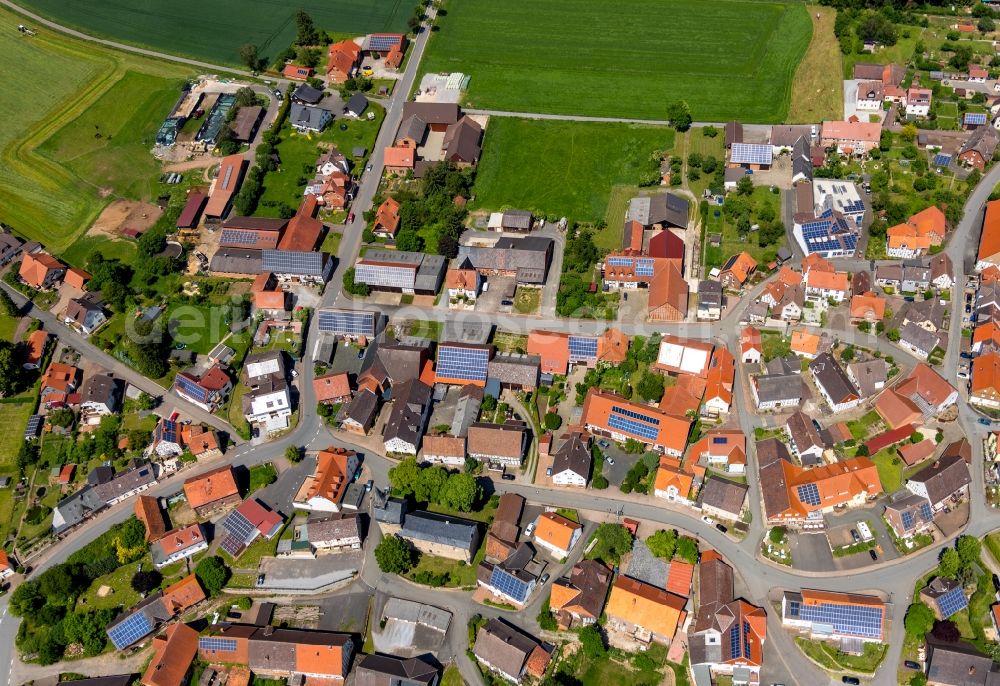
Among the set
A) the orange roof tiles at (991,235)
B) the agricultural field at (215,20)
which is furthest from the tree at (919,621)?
the agricultural field at (215,20)

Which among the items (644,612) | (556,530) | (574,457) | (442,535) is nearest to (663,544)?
(644,612)

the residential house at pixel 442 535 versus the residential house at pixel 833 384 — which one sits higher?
the residential house at pixel 833 384

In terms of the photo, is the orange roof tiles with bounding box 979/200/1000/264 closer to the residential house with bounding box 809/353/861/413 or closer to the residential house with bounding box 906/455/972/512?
the residential house with bounding box 809/353/861/413

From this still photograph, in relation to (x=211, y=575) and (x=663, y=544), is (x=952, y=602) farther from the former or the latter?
(x=211, y=575)

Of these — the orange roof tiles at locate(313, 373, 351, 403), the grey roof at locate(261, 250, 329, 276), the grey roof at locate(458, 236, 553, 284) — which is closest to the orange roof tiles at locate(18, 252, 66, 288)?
the grey roof at locate(261, 250, 329, 276)

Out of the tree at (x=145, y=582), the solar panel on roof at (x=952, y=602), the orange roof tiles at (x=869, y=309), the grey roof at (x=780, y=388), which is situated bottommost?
the tree at (x=145, y=582)

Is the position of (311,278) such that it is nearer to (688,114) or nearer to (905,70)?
(688,114)

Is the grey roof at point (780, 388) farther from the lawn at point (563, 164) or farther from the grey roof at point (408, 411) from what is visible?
the grey roof at point (408, 411)
